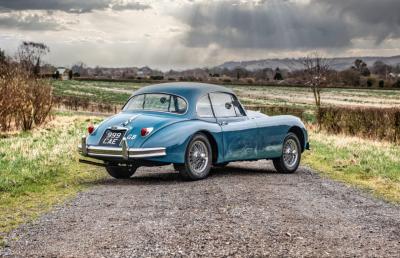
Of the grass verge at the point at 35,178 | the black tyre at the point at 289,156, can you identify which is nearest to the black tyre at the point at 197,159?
the grass verge at the point at 35,178

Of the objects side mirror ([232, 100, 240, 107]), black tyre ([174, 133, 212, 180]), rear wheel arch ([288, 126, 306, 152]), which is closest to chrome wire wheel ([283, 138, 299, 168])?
rear wheel arch ([288, 126, 306, 152])

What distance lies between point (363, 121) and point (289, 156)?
15040mm

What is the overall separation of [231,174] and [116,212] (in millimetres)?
4596

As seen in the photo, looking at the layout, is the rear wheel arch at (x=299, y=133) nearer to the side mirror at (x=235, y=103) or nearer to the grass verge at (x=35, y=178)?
the side mirror at (x=235, y=103)

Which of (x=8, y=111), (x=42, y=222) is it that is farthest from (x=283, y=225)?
(x=8, y=111)

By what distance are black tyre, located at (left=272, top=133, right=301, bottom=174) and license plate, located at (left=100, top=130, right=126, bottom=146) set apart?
12.3ft

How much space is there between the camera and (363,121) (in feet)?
88.9

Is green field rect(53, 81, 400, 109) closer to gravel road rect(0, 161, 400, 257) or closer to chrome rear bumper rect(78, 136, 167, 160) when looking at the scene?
chrome rear bumper rect(78, 136, 167, 160)

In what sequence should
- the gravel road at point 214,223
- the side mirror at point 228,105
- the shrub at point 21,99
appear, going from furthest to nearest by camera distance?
the shrub at point 21,99 < the side mirror at point 228,105 < the gravel road at point 214,223

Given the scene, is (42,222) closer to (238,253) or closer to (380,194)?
(238,253)

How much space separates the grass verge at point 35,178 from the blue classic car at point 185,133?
79 centimetres

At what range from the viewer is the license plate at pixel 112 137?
10539 millimetres

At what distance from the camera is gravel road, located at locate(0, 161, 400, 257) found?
6.12m

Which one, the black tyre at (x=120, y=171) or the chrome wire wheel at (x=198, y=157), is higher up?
the chrome wire wheel at (x=198, y=157)
